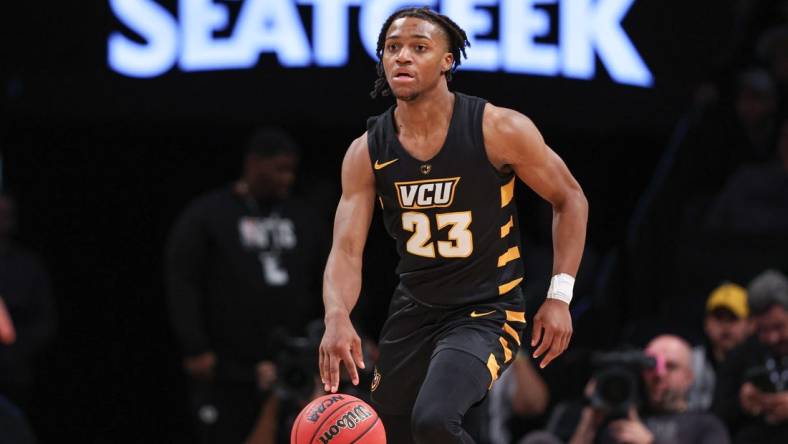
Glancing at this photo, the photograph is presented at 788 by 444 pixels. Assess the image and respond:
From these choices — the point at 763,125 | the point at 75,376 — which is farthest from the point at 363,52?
the point at 75,376

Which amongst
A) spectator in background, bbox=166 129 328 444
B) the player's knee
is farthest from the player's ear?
spectator in background, bbox=166 129 328 444

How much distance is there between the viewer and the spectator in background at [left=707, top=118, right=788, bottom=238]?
29.9ft

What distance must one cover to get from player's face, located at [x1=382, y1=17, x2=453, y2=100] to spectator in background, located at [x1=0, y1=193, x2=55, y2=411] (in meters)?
4.50

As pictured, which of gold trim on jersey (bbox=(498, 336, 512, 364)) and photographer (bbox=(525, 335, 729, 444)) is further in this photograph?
photographer (bbox=(525, 335, 729, 444))

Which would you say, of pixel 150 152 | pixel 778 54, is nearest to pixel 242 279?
pixel 150 152

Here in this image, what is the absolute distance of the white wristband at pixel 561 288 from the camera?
549 centimetres

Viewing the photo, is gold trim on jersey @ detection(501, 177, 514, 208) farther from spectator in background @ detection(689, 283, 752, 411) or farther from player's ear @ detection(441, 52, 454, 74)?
spectator in background @ detection(689, 283, 752, 411)

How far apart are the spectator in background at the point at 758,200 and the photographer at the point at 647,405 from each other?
1.55 metres

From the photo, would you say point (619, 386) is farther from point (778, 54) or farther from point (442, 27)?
point (778, 54)

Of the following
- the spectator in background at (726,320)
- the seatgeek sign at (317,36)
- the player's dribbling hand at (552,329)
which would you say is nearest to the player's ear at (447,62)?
the player's dribbling hand at (552,329)

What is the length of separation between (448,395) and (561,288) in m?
0.66

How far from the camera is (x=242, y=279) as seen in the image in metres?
8.51

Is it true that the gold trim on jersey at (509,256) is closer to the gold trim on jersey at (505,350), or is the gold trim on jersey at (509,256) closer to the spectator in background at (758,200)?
the gold trim on jersey at (505,350)

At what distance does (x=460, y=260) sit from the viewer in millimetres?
5562
